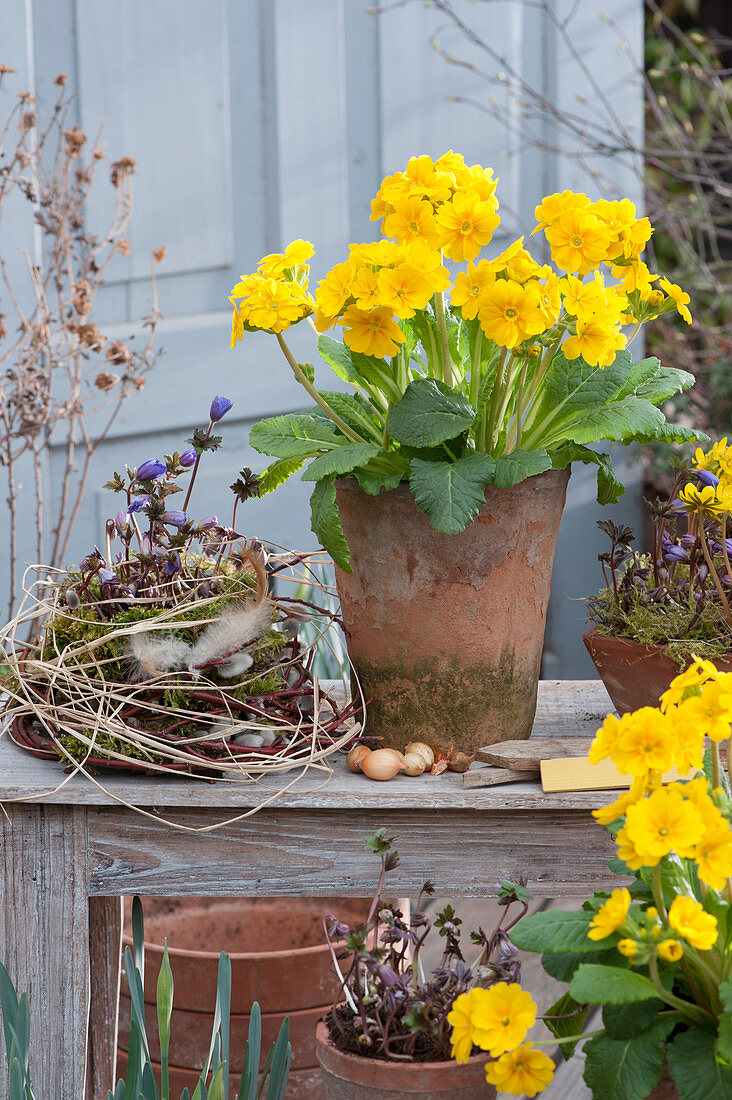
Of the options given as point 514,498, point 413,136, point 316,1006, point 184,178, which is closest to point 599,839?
point 514,498

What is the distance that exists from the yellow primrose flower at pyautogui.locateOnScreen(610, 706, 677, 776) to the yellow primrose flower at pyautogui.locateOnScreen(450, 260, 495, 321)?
0.34m

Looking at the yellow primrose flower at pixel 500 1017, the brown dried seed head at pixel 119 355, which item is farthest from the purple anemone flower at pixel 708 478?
the brown dried seed head at pixel 119 355

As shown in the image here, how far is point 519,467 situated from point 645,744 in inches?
11.2

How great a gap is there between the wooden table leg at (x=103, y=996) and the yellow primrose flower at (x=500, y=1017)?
47cm

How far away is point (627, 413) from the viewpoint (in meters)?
0.82

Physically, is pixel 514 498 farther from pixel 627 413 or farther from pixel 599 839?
pixel 599 839

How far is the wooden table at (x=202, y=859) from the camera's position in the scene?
32.2 inches

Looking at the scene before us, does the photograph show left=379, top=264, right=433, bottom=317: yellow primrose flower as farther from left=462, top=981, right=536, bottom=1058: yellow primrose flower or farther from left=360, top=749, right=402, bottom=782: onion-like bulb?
left=462, top=981, right=536, bottom=1058: yellow primrose flower

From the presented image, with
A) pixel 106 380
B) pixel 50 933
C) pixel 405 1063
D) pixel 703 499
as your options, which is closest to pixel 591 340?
pixel 703 499

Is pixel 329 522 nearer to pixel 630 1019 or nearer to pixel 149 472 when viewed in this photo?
pixel 149 472

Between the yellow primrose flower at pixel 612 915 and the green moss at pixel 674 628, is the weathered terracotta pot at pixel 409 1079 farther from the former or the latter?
the green moss at pixel 674 628

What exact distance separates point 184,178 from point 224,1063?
1685 mm

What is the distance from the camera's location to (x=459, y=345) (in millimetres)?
915

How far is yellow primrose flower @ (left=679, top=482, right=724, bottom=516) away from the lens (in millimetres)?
821
